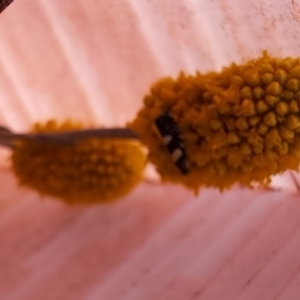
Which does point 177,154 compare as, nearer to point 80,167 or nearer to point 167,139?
point 167,139

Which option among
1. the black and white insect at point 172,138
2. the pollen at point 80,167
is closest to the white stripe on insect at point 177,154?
the black and white insect at point 172,138

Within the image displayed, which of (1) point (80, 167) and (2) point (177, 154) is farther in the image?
(1) point (80, 167)

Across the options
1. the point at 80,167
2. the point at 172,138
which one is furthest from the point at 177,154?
the point at 80,167

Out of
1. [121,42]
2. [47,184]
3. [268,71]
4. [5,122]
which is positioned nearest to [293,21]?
[268,71]

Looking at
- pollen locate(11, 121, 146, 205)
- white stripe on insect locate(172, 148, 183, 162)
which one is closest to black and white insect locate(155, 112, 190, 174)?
white stripe on insect locate(172, 148, 183, 162)

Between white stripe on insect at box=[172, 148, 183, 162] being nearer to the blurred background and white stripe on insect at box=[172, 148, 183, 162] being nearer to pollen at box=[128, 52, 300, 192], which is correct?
pollen at box=[128, 52, 300, 192]
